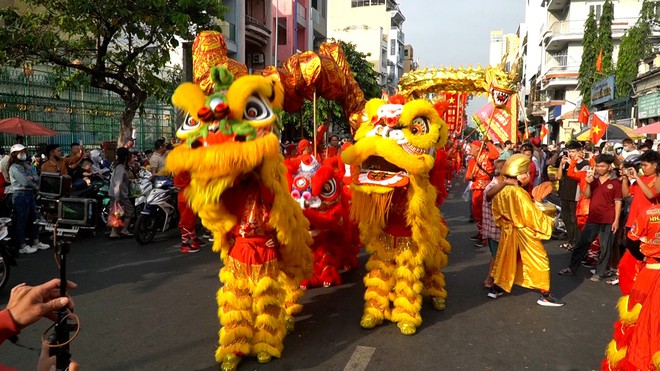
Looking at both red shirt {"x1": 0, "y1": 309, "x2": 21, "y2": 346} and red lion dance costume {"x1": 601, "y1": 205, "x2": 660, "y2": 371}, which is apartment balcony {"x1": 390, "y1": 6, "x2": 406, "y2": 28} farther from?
red shirt {"x1": 0, "y1": 309, "x2": 21, "y2": 346}

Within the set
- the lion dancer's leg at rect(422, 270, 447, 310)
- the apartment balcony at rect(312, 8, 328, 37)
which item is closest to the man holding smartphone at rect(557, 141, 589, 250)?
the lion dancer's leg at rect(422, 270, 447, 310)

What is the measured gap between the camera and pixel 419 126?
423cm

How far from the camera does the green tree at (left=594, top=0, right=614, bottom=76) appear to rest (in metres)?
23.3

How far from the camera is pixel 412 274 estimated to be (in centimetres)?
425

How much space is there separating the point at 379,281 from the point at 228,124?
195 cm

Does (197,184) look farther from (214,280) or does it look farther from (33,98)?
(33,98)

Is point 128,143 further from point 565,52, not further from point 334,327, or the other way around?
point 565,52

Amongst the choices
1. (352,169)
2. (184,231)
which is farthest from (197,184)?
(184,231)

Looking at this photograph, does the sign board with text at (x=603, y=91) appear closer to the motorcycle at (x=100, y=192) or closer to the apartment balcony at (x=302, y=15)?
the apartment balcony at (x=302, y=15)

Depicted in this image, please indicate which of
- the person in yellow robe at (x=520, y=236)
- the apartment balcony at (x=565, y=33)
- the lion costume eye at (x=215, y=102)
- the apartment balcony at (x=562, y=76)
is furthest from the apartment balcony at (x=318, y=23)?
the lion costume eye at (x=215, y=102)

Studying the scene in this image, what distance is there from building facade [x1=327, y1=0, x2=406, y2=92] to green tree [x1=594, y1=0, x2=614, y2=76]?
24.8 m

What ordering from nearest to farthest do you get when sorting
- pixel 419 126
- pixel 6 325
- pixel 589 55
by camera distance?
pixel 6 325 < pixel 419 126 < pixel 589 55

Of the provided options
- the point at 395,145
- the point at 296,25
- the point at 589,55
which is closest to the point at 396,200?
the point at 395,145

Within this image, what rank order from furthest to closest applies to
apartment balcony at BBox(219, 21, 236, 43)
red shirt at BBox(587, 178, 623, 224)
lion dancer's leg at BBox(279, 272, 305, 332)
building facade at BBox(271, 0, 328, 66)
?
building facade at BBox(271, 0, 328, 66) < apartment balcony at BBox(219, 21, 236, 43) < red shirt at BBox(587, 178, 623, 224) < lion dancer's leg at BBox(279, 272, 305, 332)
